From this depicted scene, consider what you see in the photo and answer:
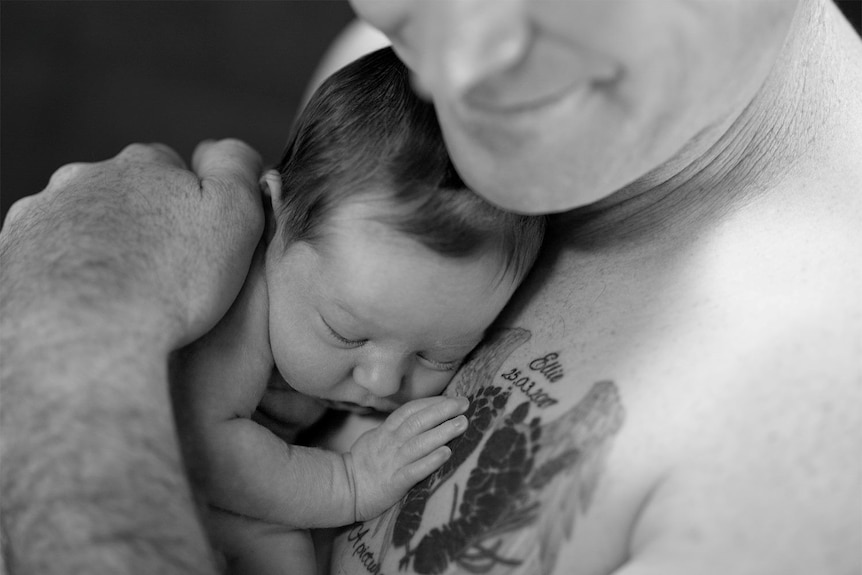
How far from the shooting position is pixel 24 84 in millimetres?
2268

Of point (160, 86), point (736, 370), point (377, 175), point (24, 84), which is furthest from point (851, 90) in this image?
point (24, 84)

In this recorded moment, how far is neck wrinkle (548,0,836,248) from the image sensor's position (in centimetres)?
88

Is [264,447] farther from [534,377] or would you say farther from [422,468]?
[534,377]

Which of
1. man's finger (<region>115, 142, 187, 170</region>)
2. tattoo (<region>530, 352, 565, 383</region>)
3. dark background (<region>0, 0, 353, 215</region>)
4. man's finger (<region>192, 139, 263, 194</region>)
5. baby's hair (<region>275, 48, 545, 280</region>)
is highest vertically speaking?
baby's hair (<region>275, 48, 545, 280</region>)

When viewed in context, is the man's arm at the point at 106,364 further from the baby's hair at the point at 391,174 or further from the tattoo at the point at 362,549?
the tattoo at the point at 362,549

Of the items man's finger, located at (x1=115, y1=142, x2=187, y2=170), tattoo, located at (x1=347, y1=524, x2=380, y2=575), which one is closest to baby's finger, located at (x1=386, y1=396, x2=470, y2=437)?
tattoo, located at (x1=347, y1=524, x2=380, y2=575)

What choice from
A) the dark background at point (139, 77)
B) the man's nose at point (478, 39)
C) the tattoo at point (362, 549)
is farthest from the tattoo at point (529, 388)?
the dark background at point (139, 77)

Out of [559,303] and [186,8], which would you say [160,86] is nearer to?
[186,8]

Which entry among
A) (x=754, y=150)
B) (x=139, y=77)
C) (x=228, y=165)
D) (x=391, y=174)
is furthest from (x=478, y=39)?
(x=139, y=77)

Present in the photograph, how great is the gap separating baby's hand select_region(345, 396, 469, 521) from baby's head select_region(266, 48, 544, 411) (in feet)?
0.12

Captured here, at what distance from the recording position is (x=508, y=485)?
2.69 ft

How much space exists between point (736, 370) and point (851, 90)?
347 millimetres

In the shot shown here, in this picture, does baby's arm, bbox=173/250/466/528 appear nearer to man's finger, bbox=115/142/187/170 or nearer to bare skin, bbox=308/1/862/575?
bare skin, bbox=308/1/862/575

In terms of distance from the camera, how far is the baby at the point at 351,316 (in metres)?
0.89
